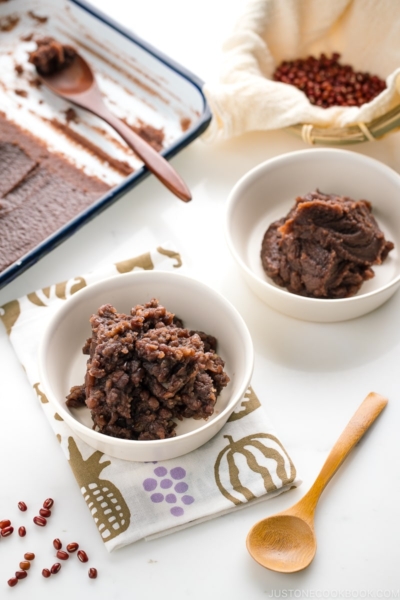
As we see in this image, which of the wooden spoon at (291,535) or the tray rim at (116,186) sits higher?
the tray rim at (116,186)

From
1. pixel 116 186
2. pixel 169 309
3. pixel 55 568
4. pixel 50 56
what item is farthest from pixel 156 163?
pixel 55 568

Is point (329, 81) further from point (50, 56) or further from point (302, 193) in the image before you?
point (50, 56)

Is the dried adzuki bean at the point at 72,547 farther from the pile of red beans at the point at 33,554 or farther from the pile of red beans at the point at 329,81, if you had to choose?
the pile of red beans at the point at 329,81

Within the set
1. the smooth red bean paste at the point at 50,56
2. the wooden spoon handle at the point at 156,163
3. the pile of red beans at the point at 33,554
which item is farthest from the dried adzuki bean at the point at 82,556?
the smooth red bean paste at the point at 50,56

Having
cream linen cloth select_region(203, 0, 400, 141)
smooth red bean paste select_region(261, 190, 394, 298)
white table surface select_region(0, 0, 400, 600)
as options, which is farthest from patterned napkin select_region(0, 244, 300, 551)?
cream linen cloth select_region(203, 0, 400, 141)

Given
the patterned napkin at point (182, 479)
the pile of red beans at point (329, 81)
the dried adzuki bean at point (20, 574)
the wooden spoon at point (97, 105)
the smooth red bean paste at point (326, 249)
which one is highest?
the pile of red beans at point (329, 81)

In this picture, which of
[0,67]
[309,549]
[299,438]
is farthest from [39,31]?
[309,549]
